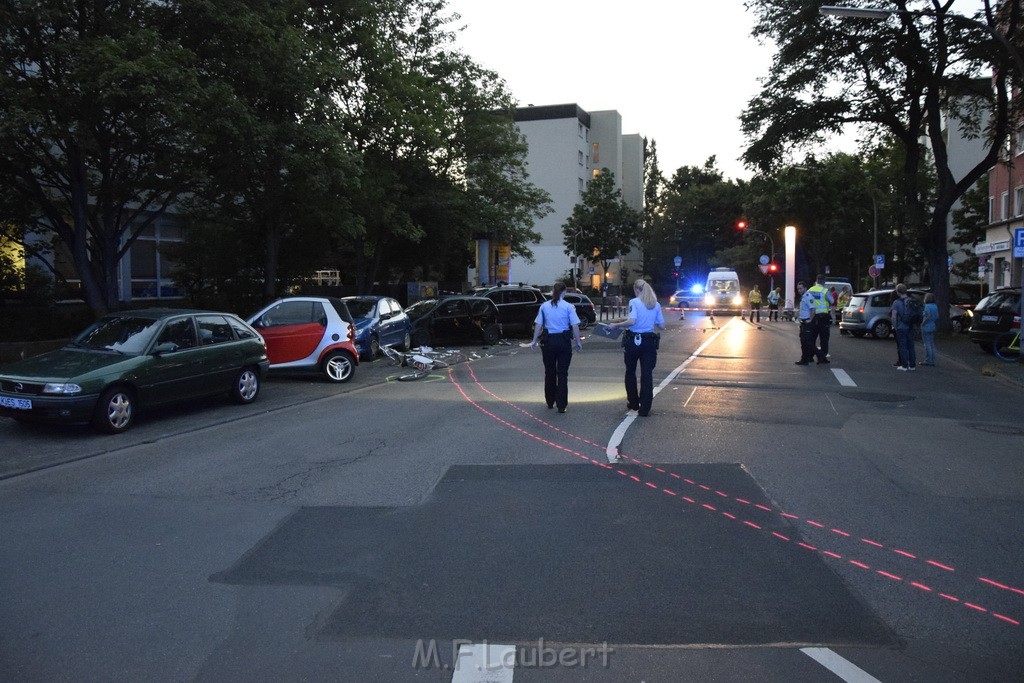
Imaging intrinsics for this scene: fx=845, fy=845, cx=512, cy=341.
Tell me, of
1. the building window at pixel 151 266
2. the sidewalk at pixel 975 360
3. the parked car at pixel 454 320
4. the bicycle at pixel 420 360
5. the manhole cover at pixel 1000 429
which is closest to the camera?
the manhole cover at pixel 1000 429

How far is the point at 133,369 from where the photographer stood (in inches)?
405

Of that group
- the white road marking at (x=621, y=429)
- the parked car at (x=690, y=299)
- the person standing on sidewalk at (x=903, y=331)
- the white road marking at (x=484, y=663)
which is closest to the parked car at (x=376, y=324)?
the white road marking at (x=621, y=429)

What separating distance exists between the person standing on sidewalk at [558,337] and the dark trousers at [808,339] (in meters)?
8.54

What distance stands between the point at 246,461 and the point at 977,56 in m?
25.6

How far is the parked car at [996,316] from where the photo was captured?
20.2 meters

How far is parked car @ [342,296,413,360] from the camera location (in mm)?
19047

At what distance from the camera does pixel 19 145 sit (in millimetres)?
14289

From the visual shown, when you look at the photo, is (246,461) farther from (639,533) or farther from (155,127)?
(155,127)

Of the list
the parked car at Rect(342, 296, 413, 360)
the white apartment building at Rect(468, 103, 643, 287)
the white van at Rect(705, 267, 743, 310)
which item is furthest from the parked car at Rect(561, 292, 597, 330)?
the white apartment building at Rect(468, 103, 643, 287)

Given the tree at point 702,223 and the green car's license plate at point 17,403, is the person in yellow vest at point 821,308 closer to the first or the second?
the green car's license plate at point 17,403

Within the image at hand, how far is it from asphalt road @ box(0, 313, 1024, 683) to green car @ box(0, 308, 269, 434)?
1.33ft

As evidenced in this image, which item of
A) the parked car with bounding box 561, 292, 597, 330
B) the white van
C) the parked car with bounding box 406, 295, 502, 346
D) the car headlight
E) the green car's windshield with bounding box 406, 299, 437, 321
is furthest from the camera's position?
the white van

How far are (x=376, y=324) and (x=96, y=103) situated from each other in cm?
770

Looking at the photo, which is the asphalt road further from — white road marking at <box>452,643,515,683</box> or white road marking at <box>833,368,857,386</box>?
white road marking at <box>833,368,857,386</box>
